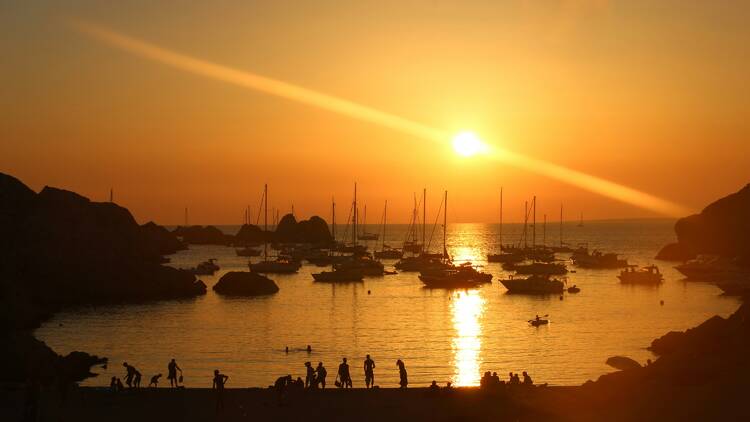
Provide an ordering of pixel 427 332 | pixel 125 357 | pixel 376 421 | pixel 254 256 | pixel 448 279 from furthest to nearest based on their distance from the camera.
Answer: pixel 254 256 < pixel 448 279 < pixel 427 332 < pixel 125 357 < pixel 376 421

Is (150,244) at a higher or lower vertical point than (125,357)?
higher

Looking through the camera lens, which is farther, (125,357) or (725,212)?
(725,212)

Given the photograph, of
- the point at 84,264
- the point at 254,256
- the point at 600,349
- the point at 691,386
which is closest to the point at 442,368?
the point at 600,349

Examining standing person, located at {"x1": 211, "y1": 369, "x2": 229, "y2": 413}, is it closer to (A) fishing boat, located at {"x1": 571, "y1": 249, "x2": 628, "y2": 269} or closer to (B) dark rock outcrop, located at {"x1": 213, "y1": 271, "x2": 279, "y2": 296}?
(B) dark rock outcrop, located at {"x1": 213, "y1": 271, "x2": 279, "y2": 296}

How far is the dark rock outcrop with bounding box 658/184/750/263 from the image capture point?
141 meters

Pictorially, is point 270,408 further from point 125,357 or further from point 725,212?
point 725,212

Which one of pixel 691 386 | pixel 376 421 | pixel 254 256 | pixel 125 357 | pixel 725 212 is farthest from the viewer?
pixel 254 256

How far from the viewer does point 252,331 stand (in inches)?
2643

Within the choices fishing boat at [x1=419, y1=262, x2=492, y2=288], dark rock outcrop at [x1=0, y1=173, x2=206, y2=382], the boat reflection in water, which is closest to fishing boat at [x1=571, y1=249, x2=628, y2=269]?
fishing boat at [x1=419, y1=262, x2=492, y2=288]

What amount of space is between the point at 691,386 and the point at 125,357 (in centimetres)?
3806

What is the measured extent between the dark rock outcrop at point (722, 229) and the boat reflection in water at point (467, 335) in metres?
56.9

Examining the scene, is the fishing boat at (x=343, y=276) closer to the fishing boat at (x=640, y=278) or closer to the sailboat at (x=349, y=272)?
the sailboat at (x=349, y=272)

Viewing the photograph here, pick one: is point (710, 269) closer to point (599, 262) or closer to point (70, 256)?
point (599, 262)

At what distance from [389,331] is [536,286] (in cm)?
3524
